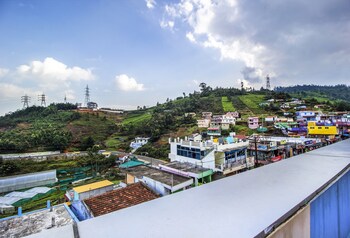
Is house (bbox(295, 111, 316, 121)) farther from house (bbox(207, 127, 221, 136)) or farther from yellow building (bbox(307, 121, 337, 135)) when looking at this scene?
Answer: house (bbox(207, 127, 221, 136))

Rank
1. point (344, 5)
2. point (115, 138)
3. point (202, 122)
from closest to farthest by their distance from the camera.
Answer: point (344, 5) < point (202, 122) < point (115, 138)

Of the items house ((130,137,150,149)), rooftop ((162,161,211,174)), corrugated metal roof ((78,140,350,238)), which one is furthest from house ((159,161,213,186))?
house ((130,137,150,149))

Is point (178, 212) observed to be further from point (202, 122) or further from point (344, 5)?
point (202, 122)

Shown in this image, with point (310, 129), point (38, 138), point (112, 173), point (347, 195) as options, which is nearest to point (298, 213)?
point (347, 195)

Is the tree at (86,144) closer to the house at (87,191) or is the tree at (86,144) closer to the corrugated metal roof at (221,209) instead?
the house at (87,191)

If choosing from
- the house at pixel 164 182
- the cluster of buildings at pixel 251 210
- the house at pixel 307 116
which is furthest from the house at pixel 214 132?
the cluster of buildings at pixel 251 210

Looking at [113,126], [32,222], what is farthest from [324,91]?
[32,222]
